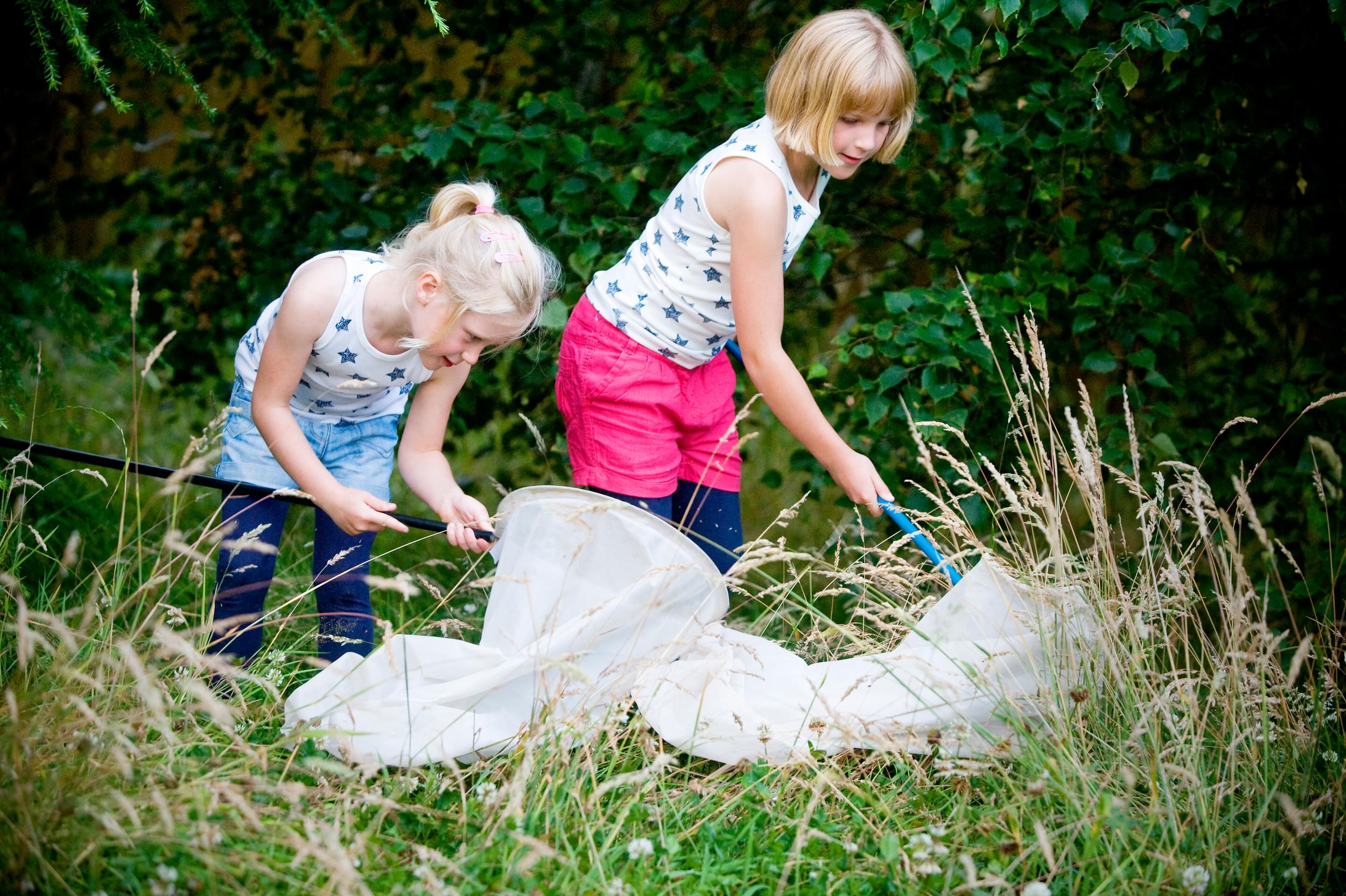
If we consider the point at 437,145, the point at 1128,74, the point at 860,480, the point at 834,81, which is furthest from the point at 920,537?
the point at 437,145

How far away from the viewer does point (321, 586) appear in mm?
2121

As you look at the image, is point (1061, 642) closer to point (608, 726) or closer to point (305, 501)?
point (608, 726)

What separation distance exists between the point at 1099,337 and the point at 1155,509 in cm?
96

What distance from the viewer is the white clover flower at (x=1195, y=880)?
1.49m

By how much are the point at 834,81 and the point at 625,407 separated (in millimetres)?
686

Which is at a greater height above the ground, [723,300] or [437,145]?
[437,145]

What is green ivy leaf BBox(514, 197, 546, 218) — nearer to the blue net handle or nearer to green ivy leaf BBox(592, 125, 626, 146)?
green ivy leaf BBox(592, 125, 626, 146)

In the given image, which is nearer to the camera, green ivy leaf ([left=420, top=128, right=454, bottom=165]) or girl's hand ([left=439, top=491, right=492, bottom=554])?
girl's hand ([left=439, top=491, right=492, bottom=554])

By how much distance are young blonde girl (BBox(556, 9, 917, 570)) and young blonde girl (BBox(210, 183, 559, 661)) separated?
0.18 m

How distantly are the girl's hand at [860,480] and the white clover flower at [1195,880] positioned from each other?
709 millimetres

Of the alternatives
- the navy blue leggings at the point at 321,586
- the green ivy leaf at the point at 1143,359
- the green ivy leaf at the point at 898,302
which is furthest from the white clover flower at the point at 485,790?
the green ivy leaf at the point at 1143,359

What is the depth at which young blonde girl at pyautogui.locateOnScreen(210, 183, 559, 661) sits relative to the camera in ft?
6.32

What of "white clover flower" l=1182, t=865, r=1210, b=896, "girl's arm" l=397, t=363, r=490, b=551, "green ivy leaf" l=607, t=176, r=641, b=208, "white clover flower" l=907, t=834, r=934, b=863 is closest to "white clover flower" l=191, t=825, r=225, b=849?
"girl's arm" l=397, t=363, r=490, b=551

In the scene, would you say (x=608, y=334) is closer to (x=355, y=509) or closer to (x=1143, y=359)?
(x=355, y=509)
